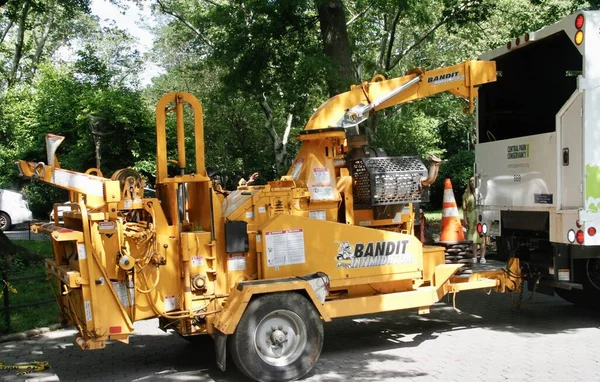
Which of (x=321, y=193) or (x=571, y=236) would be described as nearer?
(x=321, y=193)

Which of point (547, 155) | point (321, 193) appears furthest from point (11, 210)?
point (547, 155)

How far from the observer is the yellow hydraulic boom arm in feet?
24.0

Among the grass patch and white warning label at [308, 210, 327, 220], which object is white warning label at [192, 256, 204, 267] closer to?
white warning label at [308, 210, 327, 220]

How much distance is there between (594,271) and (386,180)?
11.1 ft

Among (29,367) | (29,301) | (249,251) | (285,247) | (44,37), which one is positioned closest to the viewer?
(285,247)

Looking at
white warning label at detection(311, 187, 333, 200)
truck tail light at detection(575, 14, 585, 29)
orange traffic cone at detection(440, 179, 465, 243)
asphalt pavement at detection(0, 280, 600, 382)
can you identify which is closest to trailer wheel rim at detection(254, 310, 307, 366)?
asphalt pavement at detection(0, 280, 600, 382)

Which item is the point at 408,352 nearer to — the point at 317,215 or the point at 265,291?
the point at 317,215

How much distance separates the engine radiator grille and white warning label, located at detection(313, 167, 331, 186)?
0.37 metres

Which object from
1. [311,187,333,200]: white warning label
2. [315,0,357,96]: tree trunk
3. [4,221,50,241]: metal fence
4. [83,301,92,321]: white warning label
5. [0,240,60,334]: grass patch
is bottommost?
[0,240,60,334]: grass patch

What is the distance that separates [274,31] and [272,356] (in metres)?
9.86

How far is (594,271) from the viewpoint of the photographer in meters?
7.90

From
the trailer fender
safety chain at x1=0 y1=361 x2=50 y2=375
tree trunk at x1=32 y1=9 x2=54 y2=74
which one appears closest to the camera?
the trailer fender

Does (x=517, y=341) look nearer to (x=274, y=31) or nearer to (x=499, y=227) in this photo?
(x=499, y=227)

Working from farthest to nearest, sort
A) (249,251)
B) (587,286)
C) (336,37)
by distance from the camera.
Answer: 1. (336,37)
2. (587,286)
3. (249,251)
